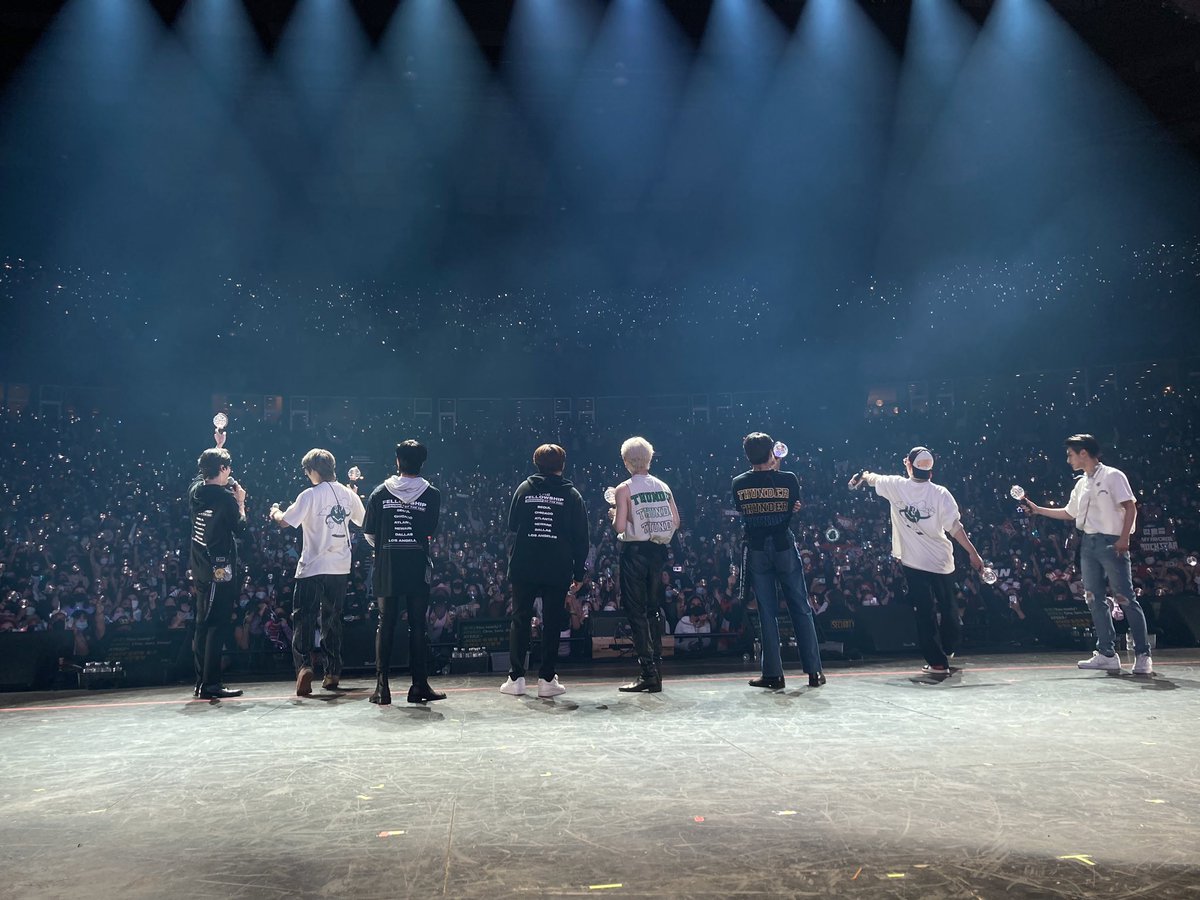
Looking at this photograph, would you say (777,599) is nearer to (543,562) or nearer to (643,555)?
(643,555)

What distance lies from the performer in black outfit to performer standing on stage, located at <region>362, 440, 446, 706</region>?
4.14 ft

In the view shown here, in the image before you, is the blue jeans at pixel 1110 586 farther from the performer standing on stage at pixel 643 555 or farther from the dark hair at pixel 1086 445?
the performer standing on stage at pixel 643 555

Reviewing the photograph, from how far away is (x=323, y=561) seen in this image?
579cm

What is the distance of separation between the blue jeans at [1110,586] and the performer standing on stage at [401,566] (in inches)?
198

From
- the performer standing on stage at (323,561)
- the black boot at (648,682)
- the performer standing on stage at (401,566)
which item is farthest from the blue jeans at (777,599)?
the performer standing on stage at (323,561)

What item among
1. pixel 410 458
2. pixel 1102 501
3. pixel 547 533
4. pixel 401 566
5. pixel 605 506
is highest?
pixel 605 506

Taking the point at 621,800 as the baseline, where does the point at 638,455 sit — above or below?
above

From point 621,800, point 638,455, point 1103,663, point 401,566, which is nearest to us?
point 621,800

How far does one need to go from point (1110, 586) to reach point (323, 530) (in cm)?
603

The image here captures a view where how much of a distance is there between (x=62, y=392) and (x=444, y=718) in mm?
20614

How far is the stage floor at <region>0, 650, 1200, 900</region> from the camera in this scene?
194cm

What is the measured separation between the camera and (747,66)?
46.3ft

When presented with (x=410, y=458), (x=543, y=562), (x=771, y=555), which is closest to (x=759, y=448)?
(x=771, y=555)

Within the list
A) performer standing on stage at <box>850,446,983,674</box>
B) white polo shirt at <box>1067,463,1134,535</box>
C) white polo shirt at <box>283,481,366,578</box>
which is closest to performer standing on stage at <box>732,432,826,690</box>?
performer standing on stage at <box>850,446,983,674</box>
